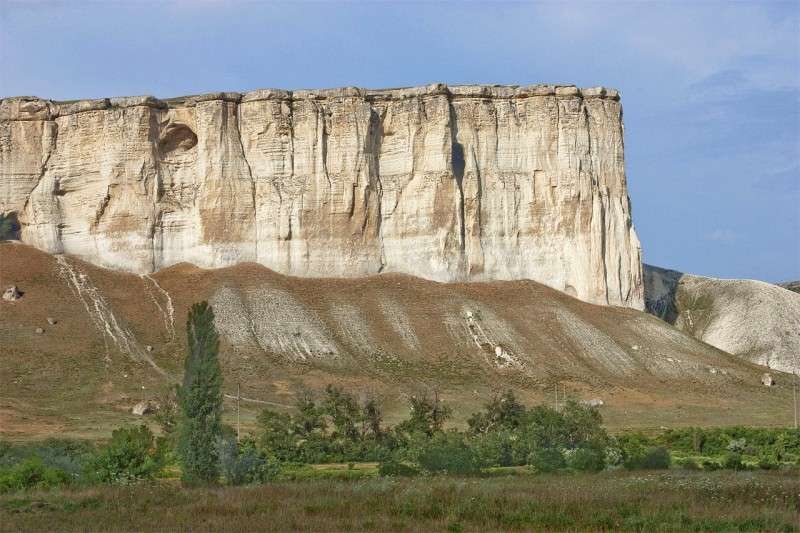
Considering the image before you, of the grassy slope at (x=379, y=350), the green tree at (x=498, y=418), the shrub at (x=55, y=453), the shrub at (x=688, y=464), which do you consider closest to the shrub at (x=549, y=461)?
the shrub at (x=688, y=464)

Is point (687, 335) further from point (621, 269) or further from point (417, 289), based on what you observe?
point (417, 289)

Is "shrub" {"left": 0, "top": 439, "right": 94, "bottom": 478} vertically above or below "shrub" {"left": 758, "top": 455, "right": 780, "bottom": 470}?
above

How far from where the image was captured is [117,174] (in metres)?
93.4

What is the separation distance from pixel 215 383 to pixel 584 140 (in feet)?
188

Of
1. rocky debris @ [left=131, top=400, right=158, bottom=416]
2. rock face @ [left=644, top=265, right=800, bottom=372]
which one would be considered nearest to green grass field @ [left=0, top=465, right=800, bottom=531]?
rocky debris @ [left=131, top=400, right=158, bottom=416]

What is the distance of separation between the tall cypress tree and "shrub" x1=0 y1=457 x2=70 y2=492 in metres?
3.48

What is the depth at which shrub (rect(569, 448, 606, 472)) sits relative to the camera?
46531mm

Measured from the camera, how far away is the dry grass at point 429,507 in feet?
109

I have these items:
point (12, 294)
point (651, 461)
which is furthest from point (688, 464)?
point (12, 294)

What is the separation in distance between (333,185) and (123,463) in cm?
5129

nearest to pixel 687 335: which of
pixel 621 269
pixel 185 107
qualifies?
pixel 621 269

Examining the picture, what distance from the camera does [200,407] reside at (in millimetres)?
42938

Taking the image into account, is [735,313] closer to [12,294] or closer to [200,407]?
[12,294]

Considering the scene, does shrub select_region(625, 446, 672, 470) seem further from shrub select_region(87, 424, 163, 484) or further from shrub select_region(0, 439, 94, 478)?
shrub select_region(0, 439, 94, 478)
